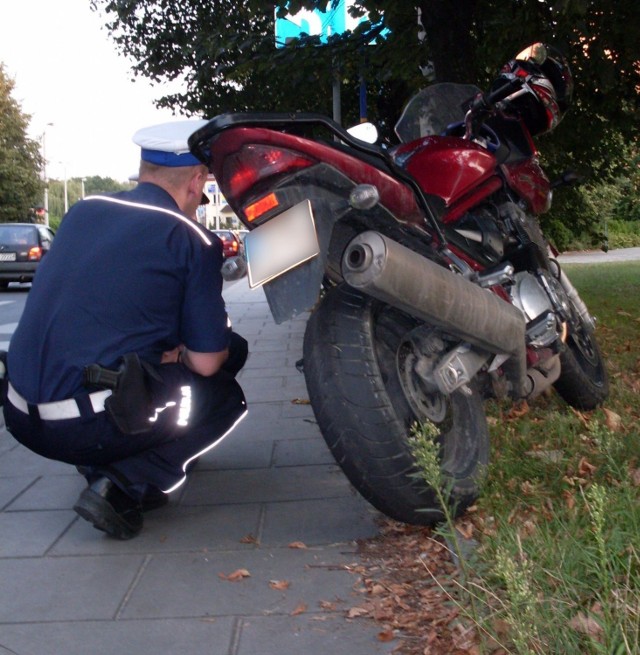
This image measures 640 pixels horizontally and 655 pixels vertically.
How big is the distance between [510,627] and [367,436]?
0.93m

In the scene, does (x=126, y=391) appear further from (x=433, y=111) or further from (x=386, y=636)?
(x=433, y=111)

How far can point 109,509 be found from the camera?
379cm

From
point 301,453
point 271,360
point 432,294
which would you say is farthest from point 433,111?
point 271,360

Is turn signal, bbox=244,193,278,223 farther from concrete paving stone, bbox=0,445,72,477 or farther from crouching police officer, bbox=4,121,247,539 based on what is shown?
concrete paving stone, bbox=0,445,72,477

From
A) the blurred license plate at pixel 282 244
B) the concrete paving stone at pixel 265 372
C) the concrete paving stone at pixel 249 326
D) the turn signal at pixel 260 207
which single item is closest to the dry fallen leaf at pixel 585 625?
the blurred license plate at pixel 282 244

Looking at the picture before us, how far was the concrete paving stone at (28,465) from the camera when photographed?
508 cm

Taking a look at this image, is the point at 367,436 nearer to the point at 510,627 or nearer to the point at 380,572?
the point at 380,572

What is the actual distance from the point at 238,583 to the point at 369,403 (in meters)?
0.74

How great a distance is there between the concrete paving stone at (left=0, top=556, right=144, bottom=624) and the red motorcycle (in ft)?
2.83

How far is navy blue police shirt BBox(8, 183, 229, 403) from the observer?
12.1 feet

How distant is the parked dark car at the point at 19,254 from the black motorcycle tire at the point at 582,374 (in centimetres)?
1882

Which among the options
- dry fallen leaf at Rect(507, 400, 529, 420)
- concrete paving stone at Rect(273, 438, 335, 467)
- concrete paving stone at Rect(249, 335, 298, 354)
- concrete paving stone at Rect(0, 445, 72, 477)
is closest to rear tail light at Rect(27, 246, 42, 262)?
concrete paving stone at Rect(249, 335, 298, 354)

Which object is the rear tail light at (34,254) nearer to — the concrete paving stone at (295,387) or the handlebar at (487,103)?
the concrete paving stone at (295,387)

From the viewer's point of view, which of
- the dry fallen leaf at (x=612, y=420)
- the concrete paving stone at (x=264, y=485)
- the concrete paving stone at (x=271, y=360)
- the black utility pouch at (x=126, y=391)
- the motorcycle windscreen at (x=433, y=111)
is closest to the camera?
the black utility pouch at (x=126, y=391)
